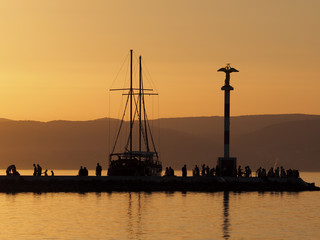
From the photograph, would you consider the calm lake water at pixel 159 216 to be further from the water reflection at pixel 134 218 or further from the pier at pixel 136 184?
the pier at pixel 136 184

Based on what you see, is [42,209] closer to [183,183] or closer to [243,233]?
[243,233]

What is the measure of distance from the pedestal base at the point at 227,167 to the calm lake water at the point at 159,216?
6.86 metres

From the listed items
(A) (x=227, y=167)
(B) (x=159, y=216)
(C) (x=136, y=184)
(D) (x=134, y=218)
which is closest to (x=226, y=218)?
(B) (x=159, y=216)

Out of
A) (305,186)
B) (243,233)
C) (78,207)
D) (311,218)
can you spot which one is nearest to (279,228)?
(243,233)

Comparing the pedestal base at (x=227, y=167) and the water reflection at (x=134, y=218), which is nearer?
the water reflection at (x=134, y=218)

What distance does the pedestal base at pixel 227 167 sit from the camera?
91.9 meters

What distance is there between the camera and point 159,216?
59.7m

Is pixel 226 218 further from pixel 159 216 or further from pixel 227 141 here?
pixel 227 141

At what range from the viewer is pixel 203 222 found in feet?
183

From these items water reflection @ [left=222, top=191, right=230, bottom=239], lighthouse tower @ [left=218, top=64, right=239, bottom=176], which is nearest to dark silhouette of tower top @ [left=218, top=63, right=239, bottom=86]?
lighthouse tower @ [left=218, top=64, right=239, bottom=176]

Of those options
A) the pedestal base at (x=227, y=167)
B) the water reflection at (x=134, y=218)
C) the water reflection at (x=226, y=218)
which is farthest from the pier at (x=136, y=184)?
the water reflection at (x=226, y=218)

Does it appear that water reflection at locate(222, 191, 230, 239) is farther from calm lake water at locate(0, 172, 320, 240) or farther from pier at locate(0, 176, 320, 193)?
pier at locate(0, 176, 320, 193)

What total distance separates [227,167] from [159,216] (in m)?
33.2

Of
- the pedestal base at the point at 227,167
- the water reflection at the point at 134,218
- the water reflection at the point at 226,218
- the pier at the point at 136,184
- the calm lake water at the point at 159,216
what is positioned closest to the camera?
the water reflection at the point at 134,218
